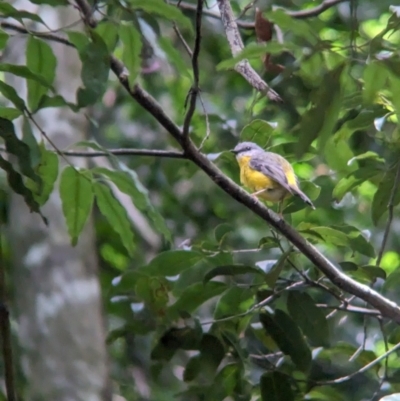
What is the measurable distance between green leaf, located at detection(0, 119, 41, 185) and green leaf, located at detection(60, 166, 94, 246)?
0.33 metres

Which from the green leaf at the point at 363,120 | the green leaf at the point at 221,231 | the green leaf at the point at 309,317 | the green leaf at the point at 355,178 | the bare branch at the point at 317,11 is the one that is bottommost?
the green leaf at the point at 309,317

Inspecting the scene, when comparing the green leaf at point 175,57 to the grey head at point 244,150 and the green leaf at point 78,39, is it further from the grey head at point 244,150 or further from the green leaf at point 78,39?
the grey head at point 244,150

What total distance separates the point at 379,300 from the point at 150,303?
2.26ft

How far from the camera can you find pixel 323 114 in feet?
3.93

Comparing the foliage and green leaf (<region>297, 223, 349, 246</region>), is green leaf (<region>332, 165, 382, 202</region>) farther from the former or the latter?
green leaf (<region>297, 223, 349, 246</region>)

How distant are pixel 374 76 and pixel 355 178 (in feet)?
2.97

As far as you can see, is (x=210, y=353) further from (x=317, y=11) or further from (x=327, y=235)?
(x=317, y=11)

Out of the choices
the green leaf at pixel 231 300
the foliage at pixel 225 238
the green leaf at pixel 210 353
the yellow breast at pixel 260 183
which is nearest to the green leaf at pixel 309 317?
the foliage at pixel 225 238

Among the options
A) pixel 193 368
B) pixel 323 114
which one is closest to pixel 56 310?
pixel 193 368

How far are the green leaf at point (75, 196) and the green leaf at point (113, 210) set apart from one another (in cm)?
3

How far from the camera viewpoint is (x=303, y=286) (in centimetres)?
203

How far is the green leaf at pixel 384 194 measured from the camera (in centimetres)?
198

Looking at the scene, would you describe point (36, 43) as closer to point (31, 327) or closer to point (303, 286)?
point (303, 286)

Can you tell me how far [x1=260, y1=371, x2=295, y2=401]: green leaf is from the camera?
1.98 m
